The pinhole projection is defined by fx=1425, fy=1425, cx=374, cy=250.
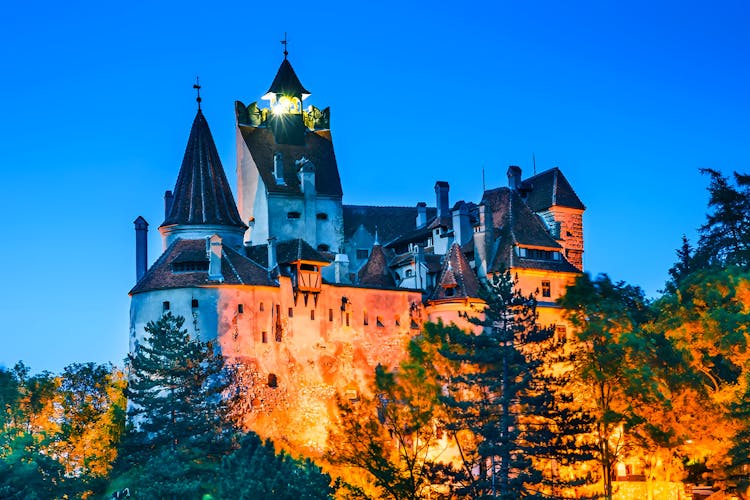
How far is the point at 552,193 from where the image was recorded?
300 ft

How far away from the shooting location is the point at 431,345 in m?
77.8

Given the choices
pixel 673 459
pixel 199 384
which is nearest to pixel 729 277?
pixel 673 459

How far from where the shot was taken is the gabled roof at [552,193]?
91.3 metres

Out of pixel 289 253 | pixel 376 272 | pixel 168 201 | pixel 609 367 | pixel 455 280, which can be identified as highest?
pixel 168 201

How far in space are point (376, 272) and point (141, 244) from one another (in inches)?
567

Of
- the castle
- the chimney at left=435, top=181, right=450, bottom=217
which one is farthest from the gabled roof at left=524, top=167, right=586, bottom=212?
A: the chimney at left=435, top=181, right=450, bottom=217

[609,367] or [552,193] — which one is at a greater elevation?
[552,193]

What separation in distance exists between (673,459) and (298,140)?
110ft

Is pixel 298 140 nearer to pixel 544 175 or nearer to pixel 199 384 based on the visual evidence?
pixel 544 175

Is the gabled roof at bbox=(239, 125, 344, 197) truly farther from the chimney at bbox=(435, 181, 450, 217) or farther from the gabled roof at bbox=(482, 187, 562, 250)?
the gabled roof at bbox=(482, 187, 562, 250)

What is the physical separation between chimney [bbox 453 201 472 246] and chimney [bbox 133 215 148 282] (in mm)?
18741

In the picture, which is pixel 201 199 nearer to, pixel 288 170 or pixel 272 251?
pixel 272 251

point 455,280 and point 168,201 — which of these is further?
point 168,201

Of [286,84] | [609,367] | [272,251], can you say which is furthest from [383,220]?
[609,367]
